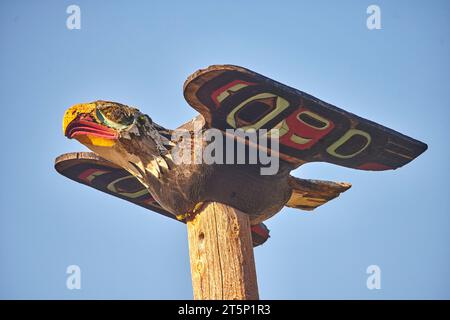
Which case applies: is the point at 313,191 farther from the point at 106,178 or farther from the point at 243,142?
the point at 106,178

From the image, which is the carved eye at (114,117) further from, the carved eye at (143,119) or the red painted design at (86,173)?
the red painted design at (86,173)

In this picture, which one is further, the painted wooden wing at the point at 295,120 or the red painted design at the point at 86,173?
the red painted design at the point at 86,173

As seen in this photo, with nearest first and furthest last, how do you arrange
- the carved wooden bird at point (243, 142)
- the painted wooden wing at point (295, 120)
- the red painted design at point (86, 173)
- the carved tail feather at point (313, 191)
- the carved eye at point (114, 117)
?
1. the painted wooden wing at point (295, 120)
2. the carved wooden bird at point (243, 142)
3. the carved eye at point (114, 117)
4. the carved tail feather at point (313, 191)
5. the red painted design at point (86, 173)

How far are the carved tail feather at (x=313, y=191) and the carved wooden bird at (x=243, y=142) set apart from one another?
338mm

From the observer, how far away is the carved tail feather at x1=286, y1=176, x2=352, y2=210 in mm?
10922

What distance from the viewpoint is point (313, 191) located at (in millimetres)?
11055

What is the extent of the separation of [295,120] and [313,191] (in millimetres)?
1351

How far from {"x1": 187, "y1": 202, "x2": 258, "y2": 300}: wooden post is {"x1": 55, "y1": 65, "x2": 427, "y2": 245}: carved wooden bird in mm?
169

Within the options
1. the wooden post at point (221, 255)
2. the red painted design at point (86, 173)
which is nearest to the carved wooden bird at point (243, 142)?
the wooden post at point (221, 255)

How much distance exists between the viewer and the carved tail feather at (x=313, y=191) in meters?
10.9

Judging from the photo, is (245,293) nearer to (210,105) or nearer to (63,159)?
(210,105)

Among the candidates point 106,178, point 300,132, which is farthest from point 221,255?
point 106,178

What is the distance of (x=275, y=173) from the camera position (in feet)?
34.1

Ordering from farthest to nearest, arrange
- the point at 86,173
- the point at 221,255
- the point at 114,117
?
the point at 86,173 → the point at 114,117 → the point at 221,255
